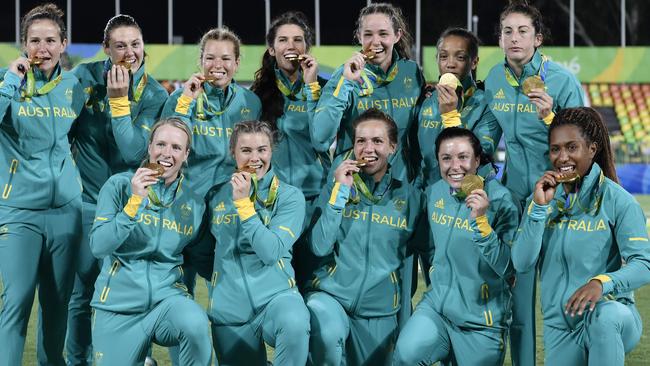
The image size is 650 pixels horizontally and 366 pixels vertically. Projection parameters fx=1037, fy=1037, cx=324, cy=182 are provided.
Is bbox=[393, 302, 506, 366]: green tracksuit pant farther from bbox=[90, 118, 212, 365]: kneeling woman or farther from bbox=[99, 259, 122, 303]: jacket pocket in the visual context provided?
bbox=[99, 259, 122, 303]: jacket pocket

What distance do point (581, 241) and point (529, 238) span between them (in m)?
0.25

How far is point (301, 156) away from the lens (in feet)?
18.9

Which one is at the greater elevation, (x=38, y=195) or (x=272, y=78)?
(x=272, y=78)

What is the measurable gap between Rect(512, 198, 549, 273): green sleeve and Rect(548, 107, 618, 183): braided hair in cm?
40

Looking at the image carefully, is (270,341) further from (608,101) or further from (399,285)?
(608,101)

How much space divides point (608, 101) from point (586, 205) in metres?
22.3

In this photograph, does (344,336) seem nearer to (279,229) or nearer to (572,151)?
(279,229)

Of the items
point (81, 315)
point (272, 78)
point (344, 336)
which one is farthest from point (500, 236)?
point (81, 315)

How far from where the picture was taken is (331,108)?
17.9 feet

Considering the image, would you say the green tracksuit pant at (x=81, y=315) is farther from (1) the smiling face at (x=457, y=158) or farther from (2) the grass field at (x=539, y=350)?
(1) the smiling face at (x=457, y=158)

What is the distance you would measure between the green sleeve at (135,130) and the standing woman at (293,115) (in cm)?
62

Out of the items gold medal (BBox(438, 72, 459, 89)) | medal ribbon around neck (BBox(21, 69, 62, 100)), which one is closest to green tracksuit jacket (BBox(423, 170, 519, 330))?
gold medal (BBox(438, 72, 459, 89))

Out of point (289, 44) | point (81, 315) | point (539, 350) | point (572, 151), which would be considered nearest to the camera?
point (572, 151)

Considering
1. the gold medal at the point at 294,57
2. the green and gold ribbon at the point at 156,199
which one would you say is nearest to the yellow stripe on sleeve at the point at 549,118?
the gold medal at the point at 294,57
